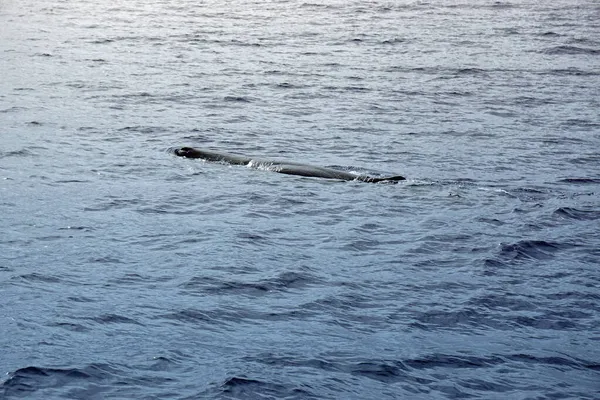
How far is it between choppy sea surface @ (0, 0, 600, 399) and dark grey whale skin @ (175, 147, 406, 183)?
1.01 ft

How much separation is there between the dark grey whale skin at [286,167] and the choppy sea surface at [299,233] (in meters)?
0.31

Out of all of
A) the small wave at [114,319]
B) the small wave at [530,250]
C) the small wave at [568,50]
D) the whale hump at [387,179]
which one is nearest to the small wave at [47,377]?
the small wave at [114,319]

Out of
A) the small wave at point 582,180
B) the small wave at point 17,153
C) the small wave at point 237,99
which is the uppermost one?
the small wave at point 17,153

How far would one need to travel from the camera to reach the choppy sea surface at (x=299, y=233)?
1343 cm

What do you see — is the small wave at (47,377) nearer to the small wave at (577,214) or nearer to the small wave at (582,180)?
the small wave at (577,214)

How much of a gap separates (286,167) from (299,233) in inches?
164

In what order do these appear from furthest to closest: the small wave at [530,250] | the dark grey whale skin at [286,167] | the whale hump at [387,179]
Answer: the dark grey whale skin at [286,167] < the whale hump at [387,179] < the small wave at [530,250]

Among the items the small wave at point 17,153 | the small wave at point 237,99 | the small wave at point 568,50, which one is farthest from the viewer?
the small wave at point 568,50

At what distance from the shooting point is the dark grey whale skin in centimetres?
2197

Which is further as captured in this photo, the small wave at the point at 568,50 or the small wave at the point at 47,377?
the small wave at the point at 568,50

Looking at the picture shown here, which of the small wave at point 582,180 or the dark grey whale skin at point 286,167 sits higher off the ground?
the dark grey whale skin at point 286,167

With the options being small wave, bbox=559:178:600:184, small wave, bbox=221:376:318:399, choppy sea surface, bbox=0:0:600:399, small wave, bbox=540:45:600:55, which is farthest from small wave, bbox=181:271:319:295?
small wave, bbox=540:45:600:55

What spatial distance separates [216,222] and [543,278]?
18.9 feet

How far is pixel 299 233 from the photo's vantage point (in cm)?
1867
